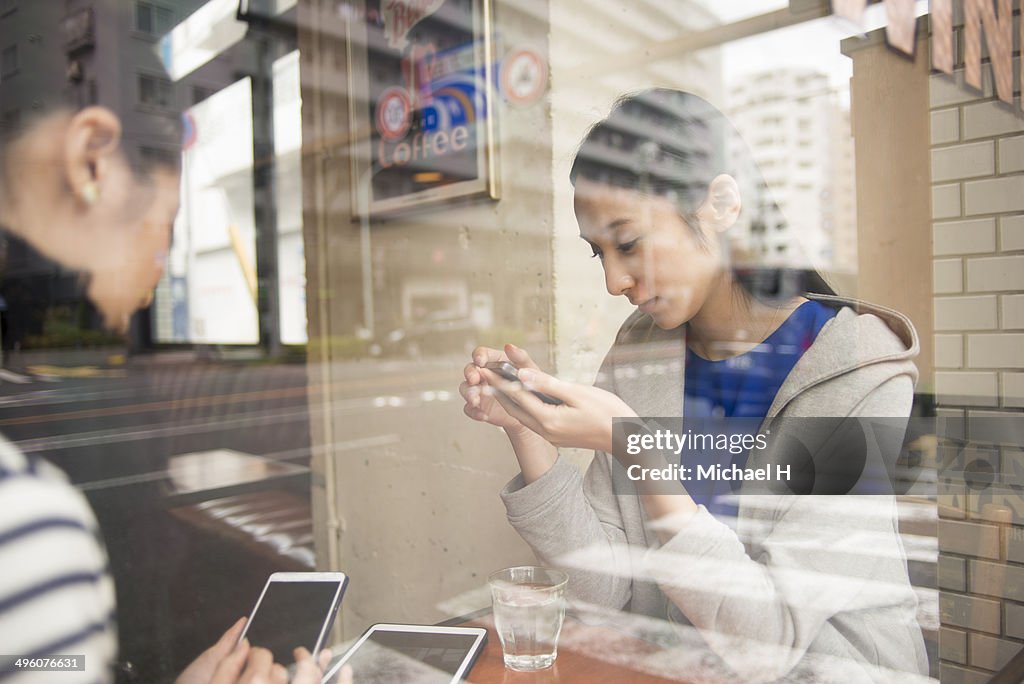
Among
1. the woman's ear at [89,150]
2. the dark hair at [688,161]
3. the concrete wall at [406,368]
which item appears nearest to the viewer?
the dark hair at [688,161]

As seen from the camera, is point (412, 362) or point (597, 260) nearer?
point (597, 260)

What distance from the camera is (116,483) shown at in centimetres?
180

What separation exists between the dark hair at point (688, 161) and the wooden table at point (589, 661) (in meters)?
0.55

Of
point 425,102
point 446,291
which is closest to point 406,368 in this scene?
point 446,291

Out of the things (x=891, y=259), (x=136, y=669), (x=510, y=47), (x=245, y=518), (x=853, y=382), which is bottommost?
(x=136, y=669)

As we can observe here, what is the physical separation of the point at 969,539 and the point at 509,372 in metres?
0.81

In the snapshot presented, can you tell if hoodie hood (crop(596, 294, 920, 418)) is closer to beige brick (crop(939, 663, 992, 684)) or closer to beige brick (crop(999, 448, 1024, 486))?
beige brick (crop(999, 448, 1024, 486))

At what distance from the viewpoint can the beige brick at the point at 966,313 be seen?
3.45 feet

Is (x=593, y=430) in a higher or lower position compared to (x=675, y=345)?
lower

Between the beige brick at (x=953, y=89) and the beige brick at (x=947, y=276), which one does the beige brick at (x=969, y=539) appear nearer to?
the beige brick at (x=947, y=276)

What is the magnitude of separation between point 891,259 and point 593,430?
1.68 feet

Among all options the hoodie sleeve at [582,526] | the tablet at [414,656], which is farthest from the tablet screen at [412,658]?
the hoodie sleeve at [582,526]

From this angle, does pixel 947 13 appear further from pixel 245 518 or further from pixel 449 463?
pixel 245 518

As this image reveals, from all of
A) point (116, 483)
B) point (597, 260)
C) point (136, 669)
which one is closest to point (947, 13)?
point (597, 260)
